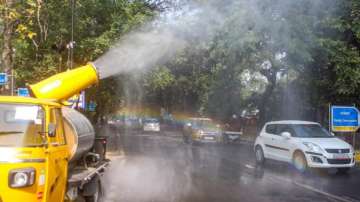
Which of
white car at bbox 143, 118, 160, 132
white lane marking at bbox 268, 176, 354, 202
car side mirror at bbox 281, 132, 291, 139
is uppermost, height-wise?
car side mirror at bbox 281, 132, 291, 139

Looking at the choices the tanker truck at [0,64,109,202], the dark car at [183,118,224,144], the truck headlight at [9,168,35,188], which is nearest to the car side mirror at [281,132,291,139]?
the tanker truck at [0,64,109,202]

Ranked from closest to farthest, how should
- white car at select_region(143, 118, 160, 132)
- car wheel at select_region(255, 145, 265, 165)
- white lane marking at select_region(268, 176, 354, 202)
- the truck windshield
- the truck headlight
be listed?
the truck headlight, the truck windshield, white lane marking at select_region(268, 176, 354, 202), car wheel at select_region(255, 145, 265, 165), white car at select_region(143, 118, 160, 132)

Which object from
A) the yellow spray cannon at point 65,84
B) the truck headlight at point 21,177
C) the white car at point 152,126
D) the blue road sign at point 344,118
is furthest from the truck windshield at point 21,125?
the white car at point 152,126

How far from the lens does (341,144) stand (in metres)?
16.4

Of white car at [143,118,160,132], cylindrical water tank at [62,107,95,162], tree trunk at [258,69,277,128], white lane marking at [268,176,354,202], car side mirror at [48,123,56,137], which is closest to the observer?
car side mirror at [48,123,56,137]

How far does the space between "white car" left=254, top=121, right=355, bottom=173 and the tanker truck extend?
8.61 metres

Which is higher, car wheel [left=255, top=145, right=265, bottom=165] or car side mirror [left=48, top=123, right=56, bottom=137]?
car side mirror [left=48, top=123, right=56, bottom=137]

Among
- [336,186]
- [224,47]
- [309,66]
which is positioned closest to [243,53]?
[224,47]

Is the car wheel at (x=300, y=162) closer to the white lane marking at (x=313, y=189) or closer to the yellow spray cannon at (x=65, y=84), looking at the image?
the white lane marking at (x=313, y=189)

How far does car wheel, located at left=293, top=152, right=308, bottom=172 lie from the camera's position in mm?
16406

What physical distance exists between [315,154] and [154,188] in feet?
18.1

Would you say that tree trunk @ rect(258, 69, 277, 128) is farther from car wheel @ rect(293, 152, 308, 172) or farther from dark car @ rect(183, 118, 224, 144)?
car wheel @ rect(293, 152, 308, 172)

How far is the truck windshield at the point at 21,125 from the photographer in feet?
21.4

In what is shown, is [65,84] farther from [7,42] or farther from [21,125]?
[7,42]
